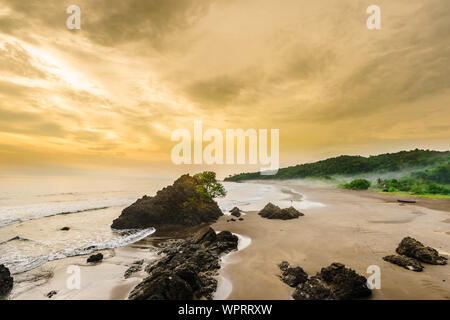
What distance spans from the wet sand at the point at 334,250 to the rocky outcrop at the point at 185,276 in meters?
1.15

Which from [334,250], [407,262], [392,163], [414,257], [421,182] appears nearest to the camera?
[407,262]

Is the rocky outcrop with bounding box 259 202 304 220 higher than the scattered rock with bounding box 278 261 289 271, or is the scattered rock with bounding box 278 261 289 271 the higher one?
the scattered rock with bounding box 278 261 289 271

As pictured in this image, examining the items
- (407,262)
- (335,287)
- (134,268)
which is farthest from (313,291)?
(134,268)

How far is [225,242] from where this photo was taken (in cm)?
1466

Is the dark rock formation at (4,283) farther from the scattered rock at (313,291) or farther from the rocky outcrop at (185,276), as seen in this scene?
the scattered rock at (313,291)

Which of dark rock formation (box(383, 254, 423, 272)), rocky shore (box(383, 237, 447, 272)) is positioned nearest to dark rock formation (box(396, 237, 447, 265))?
rocky shore (box(383, 237, 447, 272))

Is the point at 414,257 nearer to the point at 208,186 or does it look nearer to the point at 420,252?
the point at 420,252

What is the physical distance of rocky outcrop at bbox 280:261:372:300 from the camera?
7848 millimetres

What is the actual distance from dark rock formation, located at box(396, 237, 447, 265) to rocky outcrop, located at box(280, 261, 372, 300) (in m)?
6.24

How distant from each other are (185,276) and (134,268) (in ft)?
18.0

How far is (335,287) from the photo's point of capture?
818cm

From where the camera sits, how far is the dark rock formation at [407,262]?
33.4 ft

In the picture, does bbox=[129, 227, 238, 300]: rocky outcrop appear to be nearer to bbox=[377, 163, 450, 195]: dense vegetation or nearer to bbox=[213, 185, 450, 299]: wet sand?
bbox=[213, 185, 450, 299]: wet sand
